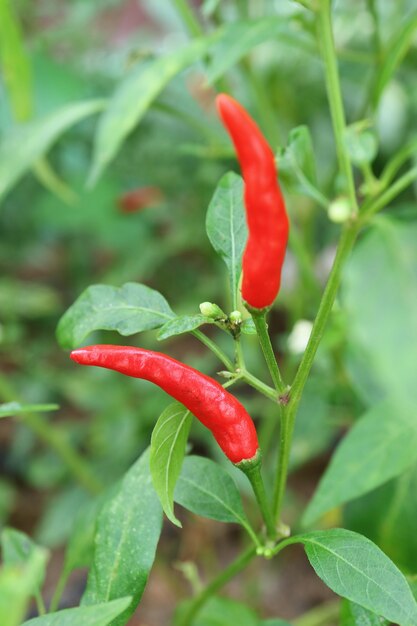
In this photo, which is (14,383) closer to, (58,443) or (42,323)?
(42,323)

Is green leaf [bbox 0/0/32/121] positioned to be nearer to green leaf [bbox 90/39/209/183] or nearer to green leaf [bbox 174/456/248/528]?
green leaf [bbox 90/39/209/183]

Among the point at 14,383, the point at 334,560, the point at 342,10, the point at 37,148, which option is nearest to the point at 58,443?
the point at 14,383

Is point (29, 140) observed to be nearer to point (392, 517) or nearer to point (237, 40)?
point (237, 40)

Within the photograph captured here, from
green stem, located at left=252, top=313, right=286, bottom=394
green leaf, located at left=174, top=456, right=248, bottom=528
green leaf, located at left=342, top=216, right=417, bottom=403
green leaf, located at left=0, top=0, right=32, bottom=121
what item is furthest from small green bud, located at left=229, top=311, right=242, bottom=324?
green leaf, located at left=0, top=0, right=32, bottom=121

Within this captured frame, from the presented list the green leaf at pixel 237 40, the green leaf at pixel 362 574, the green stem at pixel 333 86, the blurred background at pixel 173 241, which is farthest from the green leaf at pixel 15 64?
the green leaf at pixel 362 574

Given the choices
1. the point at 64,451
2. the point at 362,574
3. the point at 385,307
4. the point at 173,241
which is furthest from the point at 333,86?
the point at 173,241
